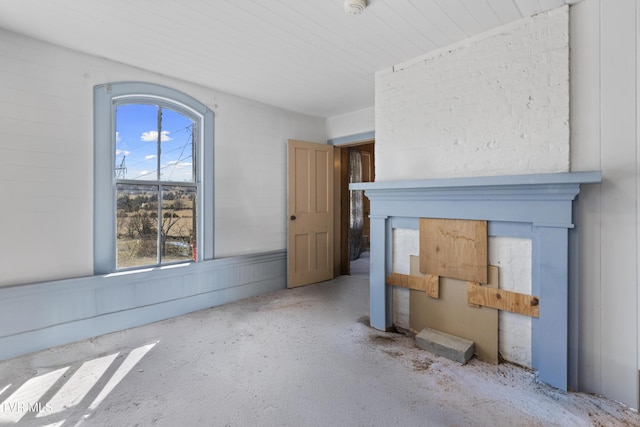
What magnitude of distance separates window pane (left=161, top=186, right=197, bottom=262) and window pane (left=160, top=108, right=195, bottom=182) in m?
0.16

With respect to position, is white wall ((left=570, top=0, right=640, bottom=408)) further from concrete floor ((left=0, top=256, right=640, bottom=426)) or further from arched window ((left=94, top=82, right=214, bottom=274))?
arched window ((left=94, top=82, right=214, bottom=274))

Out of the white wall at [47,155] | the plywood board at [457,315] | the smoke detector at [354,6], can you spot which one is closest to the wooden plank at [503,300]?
the plywood board at [457,315]

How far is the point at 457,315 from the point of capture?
101 inches

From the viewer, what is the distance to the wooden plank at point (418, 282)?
267cm

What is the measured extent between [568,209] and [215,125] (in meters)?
3.51

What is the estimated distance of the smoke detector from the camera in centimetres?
200

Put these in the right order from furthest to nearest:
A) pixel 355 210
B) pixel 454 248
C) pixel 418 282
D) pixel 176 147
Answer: pixel 355 210 < pixel 176 147 < pixel 418 282 < pixel 454 248

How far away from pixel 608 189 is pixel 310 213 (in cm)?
336

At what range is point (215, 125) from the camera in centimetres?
370

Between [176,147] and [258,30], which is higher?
[258,30]

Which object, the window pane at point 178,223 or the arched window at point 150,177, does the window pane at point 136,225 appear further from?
the window pane at point 178,223

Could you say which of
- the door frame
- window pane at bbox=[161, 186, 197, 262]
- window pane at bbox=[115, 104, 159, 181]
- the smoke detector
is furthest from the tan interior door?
the smoke detector

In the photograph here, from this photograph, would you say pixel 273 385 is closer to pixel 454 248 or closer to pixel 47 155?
pixel 454 248

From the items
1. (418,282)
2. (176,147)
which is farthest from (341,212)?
(176,147)
